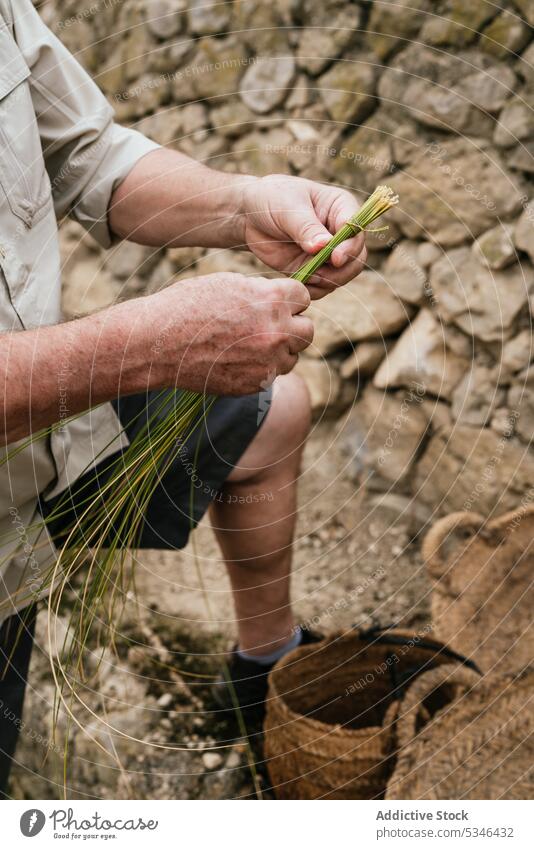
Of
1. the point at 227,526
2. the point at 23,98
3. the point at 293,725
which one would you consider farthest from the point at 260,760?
the point at 23,98

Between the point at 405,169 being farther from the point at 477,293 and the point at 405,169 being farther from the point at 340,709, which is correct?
the point at 340,709

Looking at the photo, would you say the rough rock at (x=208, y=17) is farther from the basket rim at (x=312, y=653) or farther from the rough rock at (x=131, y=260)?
the basket rim at (x=312, y=653)

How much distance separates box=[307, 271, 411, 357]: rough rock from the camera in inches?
74.9

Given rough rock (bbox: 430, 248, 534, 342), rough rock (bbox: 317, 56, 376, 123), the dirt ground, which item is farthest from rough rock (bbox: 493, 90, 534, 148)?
the dirt ground

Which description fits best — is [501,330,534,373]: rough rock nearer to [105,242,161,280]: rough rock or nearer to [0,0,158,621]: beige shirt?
[0,0,158,621]: beige shirt

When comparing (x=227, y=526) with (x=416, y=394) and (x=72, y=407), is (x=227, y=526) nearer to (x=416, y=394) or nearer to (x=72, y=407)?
(x=72, y=407)

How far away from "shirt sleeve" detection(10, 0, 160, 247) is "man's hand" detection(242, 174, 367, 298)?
0.23 metres

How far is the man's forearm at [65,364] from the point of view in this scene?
0.85m

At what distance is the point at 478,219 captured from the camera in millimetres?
1673

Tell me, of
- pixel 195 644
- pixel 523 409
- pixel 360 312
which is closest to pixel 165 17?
pixel 360 312

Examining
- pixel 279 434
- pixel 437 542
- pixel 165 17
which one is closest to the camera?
pixel 279 434

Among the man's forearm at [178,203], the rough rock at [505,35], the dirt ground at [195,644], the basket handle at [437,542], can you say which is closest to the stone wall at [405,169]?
the rough rock at [505,35]

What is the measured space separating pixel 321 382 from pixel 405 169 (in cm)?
57

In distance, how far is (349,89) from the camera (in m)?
1.85
